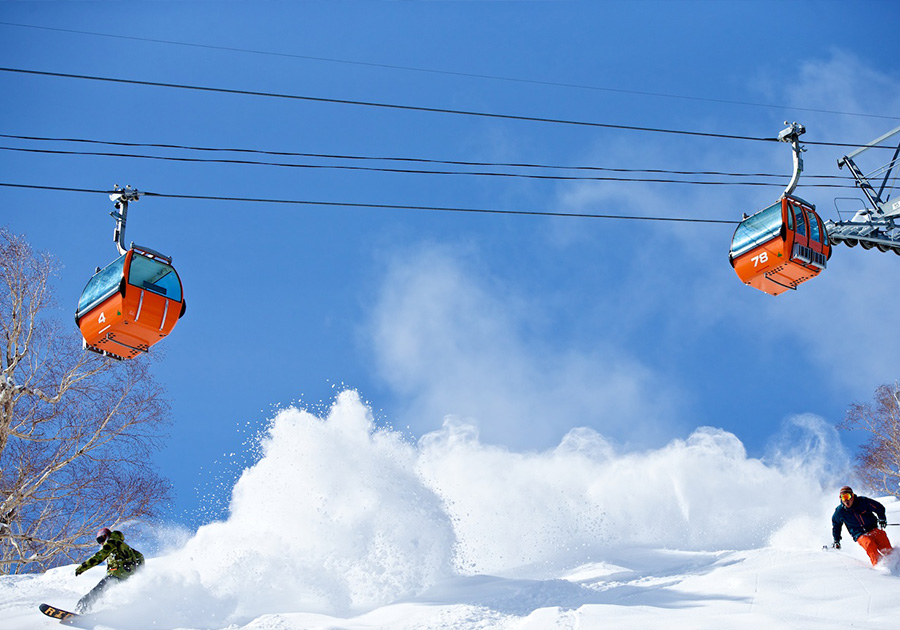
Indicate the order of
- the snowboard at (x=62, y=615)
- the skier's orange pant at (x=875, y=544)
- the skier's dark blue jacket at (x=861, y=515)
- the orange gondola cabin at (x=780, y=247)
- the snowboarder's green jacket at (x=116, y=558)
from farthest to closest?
1. the orange gondola cabin at (x=780, y=247)
2. the snowboarder's green jacket at (x=116, y=558)
3. the skier's dark blue jacket at (x=861, y=515)
4. the snowboard at (x=62, y=615)
5. the skier's orange pant at (x=875, y=544)

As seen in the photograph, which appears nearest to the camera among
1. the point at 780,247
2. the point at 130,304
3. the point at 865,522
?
the point at 130,304

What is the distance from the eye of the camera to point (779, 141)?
47.7ft

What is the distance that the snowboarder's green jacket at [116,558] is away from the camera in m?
13.2

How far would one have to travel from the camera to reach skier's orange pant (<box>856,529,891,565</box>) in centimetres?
1234

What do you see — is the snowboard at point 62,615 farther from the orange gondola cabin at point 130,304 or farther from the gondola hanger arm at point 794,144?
the gondola hanger arm at point 794,144

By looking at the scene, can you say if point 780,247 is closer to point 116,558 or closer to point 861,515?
point 861,515

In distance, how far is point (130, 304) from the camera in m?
12.0

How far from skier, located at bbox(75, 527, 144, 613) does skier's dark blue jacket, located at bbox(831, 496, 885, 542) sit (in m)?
11.9

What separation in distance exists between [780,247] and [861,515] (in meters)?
4.52

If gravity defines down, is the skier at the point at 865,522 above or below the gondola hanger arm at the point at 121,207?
below

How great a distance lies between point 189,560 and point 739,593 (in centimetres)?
987

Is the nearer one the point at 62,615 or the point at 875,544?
the point at 875,544

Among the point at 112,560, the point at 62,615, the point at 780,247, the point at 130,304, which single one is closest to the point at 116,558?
the point at 112,560

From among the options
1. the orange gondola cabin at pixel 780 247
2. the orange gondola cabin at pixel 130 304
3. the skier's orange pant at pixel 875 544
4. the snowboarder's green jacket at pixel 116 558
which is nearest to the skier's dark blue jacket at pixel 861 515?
the skier's orange pant at pixel 875 544
